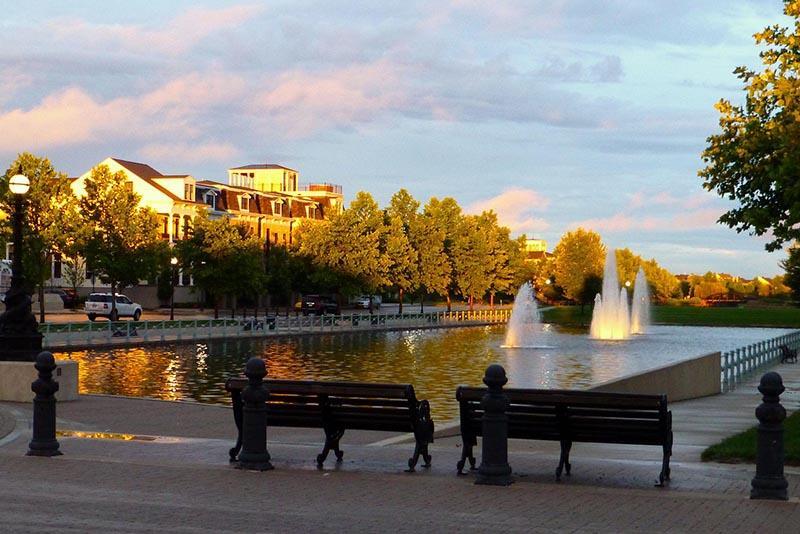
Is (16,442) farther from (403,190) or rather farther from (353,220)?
(403,190)

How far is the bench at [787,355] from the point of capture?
4147 cm

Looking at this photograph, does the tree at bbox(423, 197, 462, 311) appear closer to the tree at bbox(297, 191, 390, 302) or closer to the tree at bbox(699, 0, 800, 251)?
the tree at bbox(297, 191, 390, 302)

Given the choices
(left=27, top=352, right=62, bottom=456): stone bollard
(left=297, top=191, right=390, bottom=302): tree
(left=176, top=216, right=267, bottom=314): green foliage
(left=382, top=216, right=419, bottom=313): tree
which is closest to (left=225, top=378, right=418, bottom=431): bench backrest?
(left=27, top=352, right=62, bottom=456): stone bollard

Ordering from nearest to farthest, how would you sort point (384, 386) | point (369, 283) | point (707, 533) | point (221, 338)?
point (707, 533) → point (384, 386) → point (221, 338) → point (369, 283)

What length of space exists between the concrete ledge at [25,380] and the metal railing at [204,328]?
23.6m

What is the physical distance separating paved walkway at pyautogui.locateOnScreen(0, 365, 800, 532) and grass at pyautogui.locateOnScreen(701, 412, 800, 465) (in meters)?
0.33

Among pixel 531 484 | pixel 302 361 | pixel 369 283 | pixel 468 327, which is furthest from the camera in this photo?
pixel 369 283

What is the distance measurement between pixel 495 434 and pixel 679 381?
14248 mm

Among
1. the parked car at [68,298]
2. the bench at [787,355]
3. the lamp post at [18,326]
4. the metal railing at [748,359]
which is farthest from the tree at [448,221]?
the lamp post at [18,326]

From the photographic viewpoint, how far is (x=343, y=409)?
44.3 feet

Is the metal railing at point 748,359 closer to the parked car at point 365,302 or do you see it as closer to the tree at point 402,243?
the tree at point 402,243

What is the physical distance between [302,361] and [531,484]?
3196 centimetres

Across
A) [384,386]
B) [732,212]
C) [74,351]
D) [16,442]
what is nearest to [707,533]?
[384,386]

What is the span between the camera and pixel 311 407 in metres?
13.7
